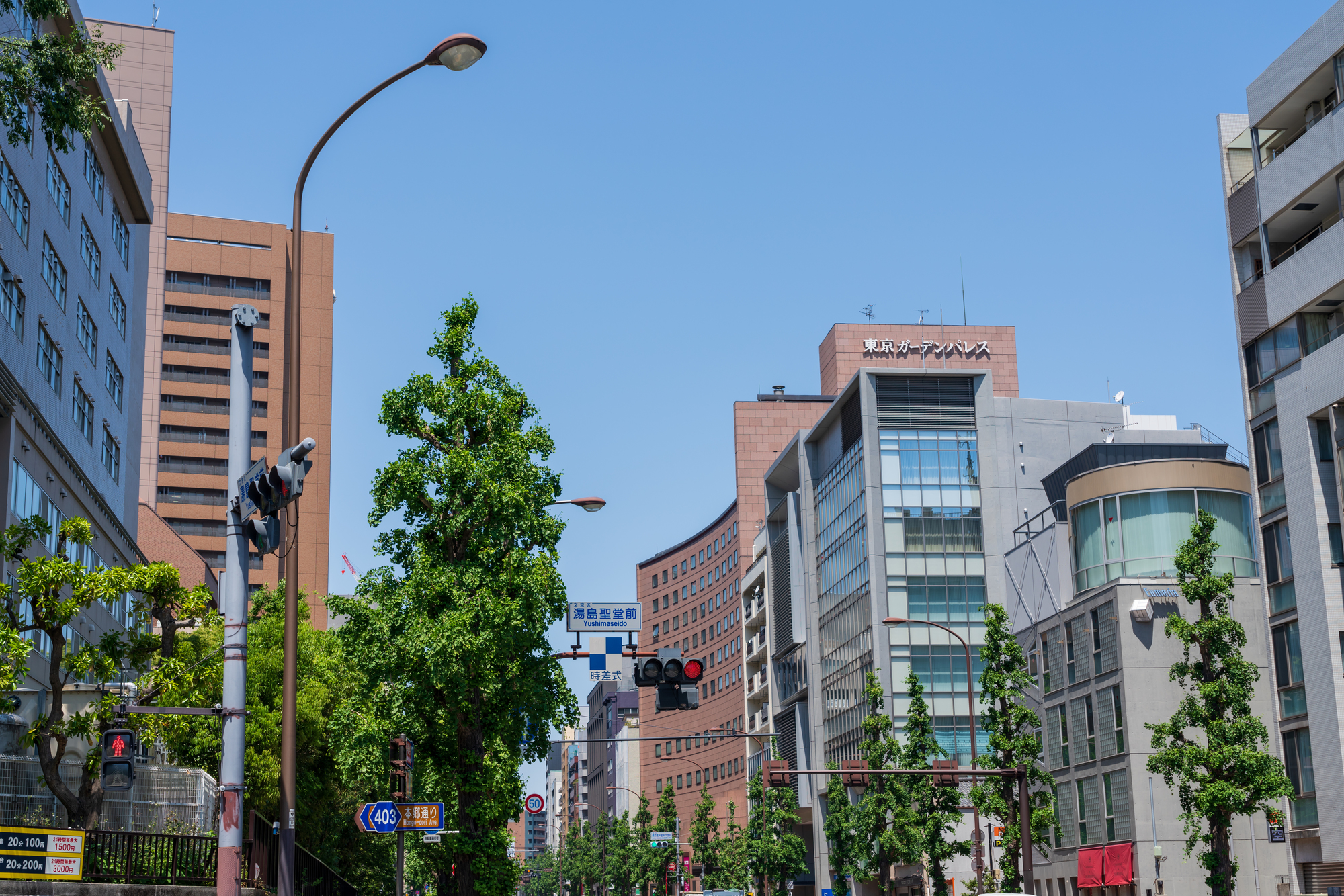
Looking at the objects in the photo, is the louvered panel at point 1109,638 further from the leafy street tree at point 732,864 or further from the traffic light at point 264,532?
the traffic light at point 264,532

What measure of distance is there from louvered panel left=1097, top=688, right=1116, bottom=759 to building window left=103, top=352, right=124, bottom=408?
4330 centimetres

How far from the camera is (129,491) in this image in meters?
63.7

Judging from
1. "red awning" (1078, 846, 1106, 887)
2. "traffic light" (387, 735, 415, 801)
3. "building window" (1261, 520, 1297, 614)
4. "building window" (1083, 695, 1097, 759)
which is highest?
"building window" (1261, 520, 1297, 614)

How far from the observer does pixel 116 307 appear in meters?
59.7

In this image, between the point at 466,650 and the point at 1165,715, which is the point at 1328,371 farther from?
the point at 466,650

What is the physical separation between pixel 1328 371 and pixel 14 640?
39368mm

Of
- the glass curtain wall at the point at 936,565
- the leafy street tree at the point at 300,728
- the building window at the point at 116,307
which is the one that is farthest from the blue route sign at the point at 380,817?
the glass curtain wall at the point at 936,565

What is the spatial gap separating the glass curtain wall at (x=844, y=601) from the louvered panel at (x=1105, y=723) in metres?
24.8

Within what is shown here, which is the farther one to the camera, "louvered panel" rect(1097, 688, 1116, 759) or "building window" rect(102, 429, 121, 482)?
"building window" rect(102, 429, 121, 482)

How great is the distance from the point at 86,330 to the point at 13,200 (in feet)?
39.5

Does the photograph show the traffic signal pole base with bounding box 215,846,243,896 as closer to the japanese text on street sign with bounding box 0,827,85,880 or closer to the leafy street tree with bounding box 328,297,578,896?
the japanese text on street sign with bounding box 0,827,85,880

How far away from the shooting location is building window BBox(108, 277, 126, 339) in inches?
2295

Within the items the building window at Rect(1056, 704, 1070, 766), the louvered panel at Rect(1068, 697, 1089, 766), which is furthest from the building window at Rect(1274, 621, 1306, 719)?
the building window at Rect(1056, 704, 1070, 766)

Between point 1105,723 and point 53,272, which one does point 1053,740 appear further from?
point 53,272
